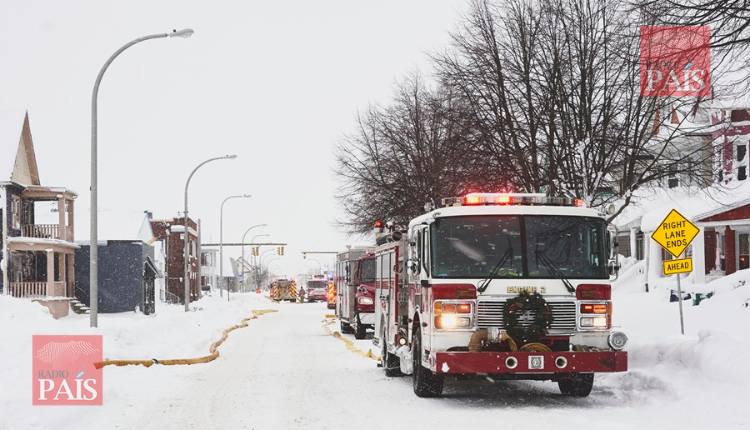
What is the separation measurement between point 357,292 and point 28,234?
2267 centimetres

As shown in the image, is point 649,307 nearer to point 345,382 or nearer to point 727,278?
point 727,278

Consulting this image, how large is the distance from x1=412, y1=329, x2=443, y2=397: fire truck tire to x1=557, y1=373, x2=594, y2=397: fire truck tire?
1803mm

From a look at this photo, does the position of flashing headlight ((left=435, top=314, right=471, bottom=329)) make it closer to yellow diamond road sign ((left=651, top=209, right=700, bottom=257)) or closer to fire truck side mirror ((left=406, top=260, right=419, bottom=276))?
fire truck side mirror ((left=406, top=260, right=419, bottom=276))

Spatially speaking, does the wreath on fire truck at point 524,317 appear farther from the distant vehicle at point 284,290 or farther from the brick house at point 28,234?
the distant vehicle at point 284,290

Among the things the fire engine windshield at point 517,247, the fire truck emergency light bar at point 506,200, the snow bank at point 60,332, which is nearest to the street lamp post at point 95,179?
the snow bank at point 60,332

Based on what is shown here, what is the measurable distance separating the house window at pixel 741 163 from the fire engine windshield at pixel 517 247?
96.0 ft

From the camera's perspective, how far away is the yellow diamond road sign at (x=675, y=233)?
16578mm

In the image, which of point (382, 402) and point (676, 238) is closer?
point (382, 402)

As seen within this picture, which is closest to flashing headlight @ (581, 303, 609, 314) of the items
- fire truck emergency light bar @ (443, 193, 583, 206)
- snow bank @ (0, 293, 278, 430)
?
fire truck emergency light bar @ (443, 193, 583, 206)

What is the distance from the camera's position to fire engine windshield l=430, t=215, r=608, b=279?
1198cm

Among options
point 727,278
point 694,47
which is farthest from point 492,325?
point 727,278

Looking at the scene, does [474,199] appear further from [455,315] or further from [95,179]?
[95,179]

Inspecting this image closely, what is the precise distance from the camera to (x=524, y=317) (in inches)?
458

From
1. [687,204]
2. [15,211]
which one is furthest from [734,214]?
[15,211]
